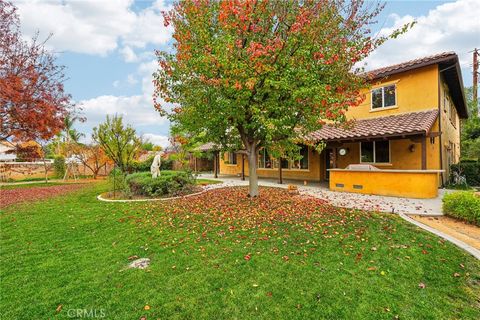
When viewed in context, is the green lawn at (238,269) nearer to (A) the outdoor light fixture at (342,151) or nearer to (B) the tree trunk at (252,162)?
(B) the tree trunk at (252,162)

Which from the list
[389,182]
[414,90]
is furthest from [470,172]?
[389,182]

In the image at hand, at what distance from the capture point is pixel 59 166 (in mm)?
20359

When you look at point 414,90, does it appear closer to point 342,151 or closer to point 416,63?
point 416,63

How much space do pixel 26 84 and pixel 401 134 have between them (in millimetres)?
16215

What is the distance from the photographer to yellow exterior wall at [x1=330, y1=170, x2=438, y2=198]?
369 inches

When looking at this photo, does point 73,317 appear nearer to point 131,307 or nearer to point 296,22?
point 131,307

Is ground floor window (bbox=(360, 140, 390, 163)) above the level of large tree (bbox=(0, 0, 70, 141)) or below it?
below

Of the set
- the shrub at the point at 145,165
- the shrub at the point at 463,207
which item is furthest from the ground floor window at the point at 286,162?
the shrub at the point at 145,165

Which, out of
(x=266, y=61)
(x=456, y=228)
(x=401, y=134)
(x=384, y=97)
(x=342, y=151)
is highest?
(x=384, y=97)

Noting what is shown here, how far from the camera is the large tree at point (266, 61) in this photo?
623 centimetres

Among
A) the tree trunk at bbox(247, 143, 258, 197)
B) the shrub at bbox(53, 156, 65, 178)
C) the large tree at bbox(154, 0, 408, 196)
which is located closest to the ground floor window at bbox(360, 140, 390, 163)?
the large tree at bbox(154, 0, 408, 196)

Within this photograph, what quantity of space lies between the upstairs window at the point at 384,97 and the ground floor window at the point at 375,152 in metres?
2.07

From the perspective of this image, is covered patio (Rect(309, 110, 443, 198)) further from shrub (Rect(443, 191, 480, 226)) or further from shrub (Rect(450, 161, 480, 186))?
shrub (Rect(450, 161, 480, 186))

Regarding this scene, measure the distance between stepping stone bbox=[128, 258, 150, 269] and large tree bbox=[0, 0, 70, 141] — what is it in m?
9.58
